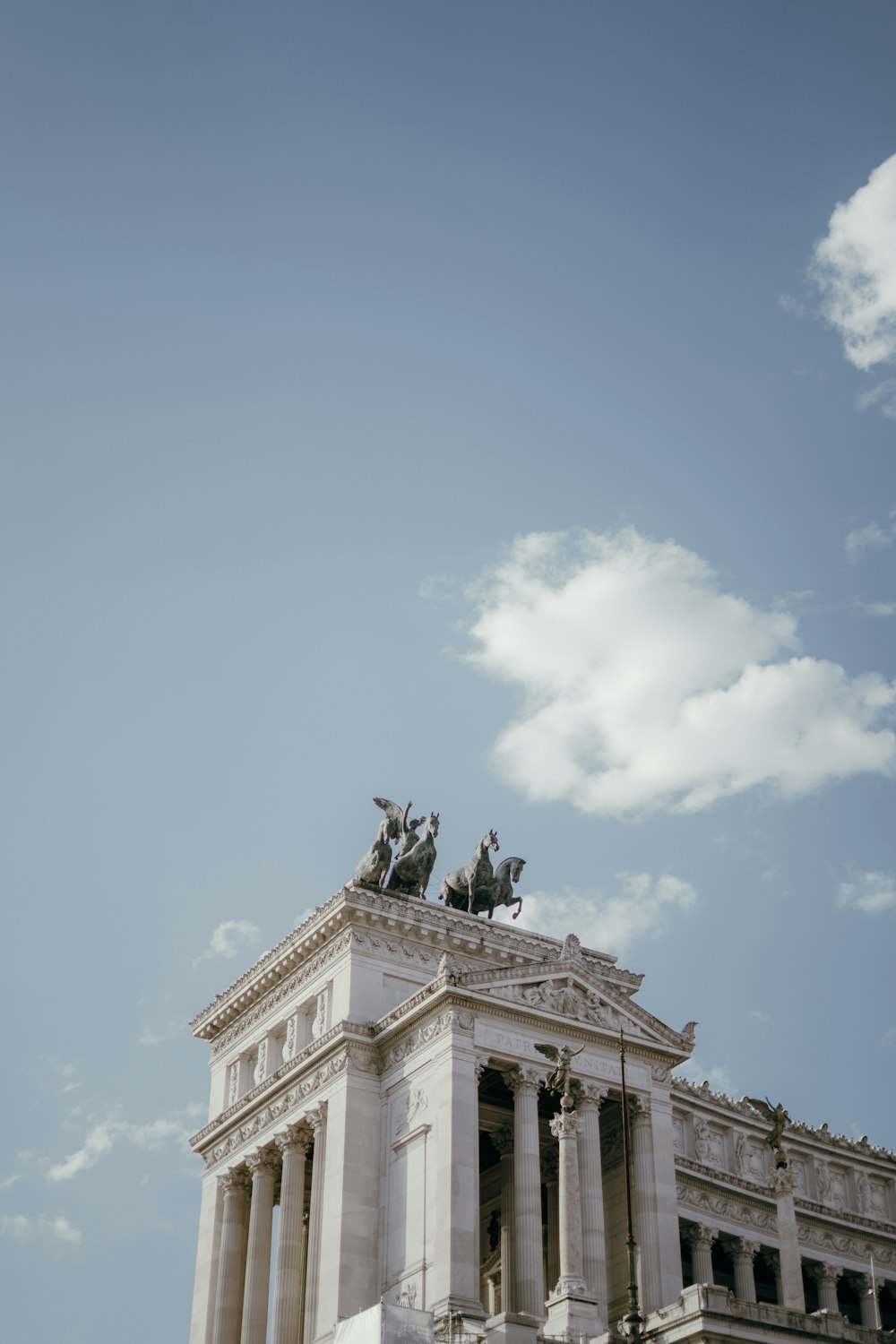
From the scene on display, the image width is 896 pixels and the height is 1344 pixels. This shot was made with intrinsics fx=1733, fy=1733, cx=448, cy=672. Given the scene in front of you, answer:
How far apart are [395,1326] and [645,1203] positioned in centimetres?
1338

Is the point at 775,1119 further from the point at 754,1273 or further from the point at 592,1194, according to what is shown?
the point at 754,1273

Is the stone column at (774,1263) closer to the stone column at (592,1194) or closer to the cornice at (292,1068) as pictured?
the stone column at (592,1194)

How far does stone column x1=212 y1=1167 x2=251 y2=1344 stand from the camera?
226ft

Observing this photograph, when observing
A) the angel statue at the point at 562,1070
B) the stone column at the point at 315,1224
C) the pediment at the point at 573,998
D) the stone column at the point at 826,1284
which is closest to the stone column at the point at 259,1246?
the stone column at the point at 315,1224

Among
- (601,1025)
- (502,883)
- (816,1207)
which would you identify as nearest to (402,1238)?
(601,1025)

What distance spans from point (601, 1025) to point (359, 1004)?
31.4 feet

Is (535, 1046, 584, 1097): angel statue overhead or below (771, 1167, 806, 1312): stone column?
overhead

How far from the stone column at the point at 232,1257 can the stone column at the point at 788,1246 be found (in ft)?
80.9

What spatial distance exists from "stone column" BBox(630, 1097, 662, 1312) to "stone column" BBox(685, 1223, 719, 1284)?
11.8 metres

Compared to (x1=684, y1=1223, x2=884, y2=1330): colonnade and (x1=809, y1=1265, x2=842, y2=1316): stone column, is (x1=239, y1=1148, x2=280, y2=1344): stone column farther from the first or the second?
(x1=809, y1=1265, x2=842, y2=1316): stone column

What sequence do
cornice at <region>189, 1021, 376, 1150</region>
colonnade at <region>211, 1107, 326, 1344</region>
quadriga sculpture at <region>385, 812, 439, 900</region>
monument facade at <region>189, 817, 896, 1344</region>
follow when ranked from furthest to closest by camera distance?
quadriga sculpture at <region>385, 812, 439, 900</region> → cornice at <region>189, 1021, 376, 1150</region> → colonnade at <region>211, 1107, 326, 1344</region> → monument facade at <region>189, 817, 896, 1344</region>

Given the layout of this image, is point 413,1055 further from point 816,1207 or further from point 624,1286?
point 816,1207

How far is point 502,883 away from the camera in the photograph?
76.1m

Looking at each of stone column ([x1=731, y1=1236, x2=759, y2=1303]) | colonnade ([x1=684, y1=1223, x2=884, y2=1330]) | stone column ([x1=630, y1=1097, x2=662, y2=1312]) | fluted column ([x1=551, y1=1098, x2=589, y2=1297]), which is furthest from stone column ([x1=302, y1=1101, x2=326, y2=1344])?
stone column ([x1=731, y1=1236, x2=759, y2=1303])
